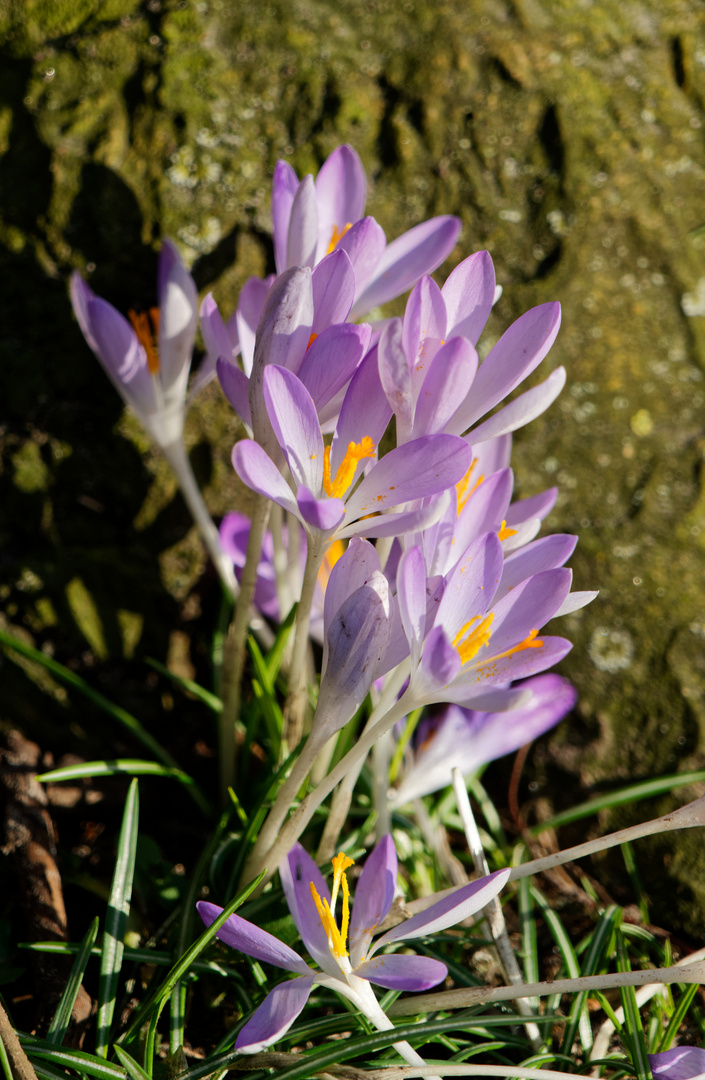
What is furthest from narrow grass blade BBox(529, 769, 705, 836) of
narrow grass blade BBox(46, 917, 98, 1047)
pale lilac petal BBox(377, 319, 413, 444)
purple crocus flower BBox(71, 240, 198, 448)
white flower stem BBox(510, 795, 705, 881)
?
purple crocus flower BBox(71, 240, 198, 448)

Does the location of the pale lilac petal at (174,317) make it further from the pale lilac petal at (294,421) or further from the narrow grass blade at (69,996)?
the narrow grass blade at (69,996)

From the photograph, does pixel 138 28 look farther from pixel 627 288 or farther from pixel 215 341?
pixel 627 288

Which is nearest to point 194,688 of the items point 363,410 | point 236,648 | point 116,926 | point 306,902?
point 236,648

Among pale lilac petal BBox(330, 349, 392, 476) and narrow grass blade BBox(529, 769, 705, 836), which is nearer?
pale lilac petal BBox(330, 349, 392, 476)

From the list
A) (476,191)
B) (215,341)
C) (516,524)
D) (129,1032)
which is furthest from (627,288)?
(129,1032)

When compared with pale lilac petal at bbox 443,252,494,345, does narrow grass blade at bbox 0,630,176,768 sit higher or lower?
lower

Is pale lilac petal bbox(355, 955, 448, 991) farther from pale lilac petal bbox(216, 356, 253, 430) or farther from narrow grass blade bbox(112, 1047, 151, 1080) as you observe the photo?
pale lilac petal bbox(216, 356, 253, 430)
